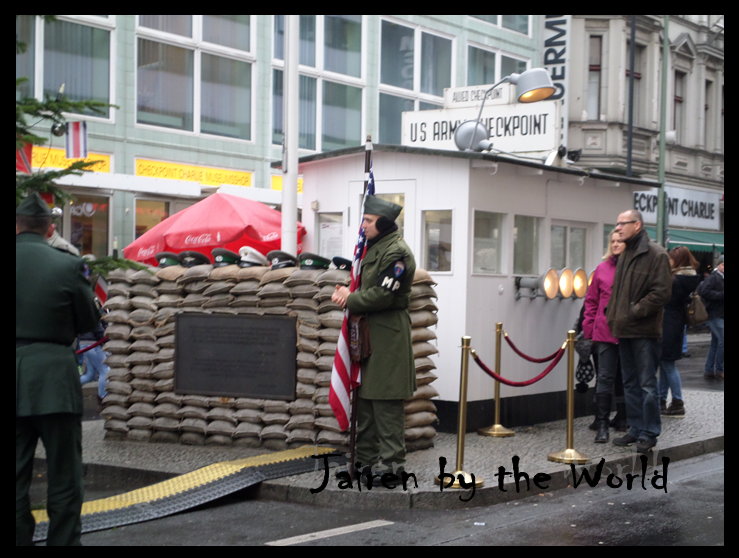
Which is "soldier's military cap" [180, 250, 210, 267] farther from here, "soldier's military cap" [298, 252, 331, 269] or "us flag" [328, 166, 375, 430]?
"us flag" [328, 166, 375, 430]

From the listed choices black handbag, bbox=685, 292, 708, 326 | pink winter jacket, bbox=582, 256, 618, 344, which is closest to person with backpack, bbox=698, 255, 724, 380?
black handbag, bbox=685, 292, 708, 326

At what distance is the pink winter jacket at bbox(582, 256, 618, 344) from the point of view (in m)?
8.81

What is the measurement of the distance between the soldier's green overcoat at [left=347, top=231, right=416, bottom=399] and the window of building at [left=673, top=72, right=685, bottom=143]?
2783 centimetres

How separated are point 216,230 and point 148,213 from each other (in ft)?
25.3

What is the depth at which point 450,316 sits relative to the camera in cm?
898

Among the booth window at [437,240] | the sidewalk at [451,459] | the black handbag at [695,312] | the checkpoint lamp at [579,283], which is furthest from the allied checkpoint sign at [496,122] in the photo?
the sidewalk at [451,459]

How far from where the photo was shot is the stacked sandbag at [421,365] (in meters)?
7.91

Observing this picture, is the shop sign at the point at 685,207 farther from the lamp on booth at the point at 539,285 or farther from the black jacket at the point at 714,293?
the lamp on booth at the point at 539,285

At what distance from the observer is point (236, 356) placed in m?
8.06

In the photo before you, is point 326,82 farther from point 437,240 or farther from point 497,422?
point 497,422

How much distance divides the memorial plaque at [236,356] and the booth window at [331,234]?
2.16 meters
